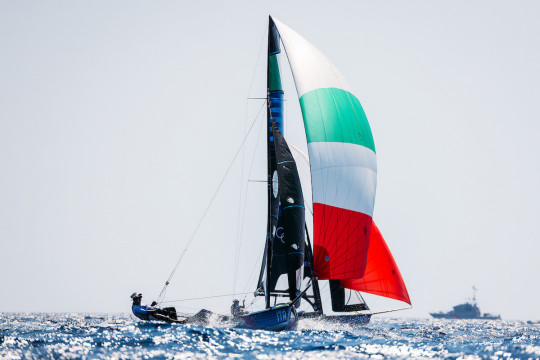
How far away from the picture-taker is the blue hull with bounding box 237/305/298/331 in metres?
23.4

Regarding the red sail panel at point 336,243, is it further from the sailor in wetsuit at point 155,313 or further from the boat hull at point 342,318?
the sailor in wetsuit at point 155,313

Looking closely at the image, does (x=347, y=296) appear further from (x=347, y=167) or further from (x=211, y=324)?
(x=347, y=167)

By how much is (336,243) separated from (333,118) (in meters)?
4.90

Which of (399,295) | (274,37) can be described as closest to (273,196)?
(274,37)

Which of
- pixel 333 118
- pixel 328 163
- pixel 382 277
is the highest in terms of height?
pixel 333 118

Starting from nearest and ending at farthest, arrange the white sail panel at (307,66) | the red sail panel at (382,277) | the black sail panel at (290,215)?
the black sail panel at (290,215) < the white sail panel at (307,66) < the red sail panel at (382,277)

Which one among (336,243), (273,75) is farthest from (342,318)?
(273,75)

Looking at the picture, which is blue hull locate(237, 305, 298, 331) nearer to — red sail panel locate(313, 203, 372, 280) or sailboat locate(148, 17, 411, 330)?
sailboat locate(148, 17, 411, 330)

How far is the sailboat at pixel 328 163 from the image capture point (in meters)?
24.5

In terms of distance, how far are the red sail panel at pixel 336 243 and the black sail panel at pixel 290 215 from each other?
1100mm

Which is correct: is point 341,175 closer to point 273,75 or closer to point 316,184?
point 316,184

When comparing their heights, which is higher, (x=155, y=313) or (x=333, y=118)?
(x=333, y=118)

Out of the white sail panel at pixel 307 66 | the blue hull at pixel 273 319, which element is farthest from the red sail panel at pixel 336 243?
the white sail panel at pixel 307 66

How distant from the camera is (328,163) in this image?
24453 mm
